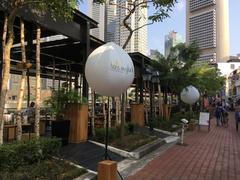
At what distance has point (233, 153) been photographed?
12.4 meters

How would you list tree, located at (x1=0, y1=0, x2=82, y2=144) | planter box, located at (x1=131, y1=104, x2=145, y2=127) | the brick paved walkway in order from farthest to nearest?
planter box, located at (x1=131, y1=104, x2=145, y2=127) < the brick paved walkway < tree, located at (x1=0, y1=0, x2=82, y2=144)

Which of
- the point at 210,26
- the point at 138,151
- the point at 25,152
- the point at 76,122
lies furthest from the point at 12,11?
the point at 210,26

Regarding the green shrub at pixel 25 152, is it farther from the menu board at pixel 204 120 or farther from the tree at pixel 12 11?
the menu board at pixel 204 120

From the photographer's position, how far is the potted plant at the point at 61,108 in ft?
34.3

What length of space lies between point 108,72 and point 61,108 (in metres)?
3.66

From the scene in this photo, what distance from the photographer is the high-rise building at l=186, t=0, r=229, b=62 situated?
274 feet

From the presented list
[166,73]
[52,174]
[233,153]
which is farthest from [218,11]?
[52,174]

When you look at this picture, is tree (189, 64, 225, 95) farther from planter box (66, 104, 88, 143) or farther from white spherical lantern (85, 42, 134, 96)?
white spherical lantern (85, 42, 134, 96)

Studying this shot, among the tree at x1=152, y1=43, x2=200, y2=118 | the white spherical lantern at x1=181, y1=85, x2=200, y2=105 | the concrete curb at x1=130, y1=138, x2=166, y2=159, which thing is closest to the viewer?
the concrete curb at x1=130, y1=138, x2=166, y2=159

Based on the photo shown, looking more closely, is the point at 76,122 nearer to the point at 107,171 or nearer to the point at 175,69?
the point at 107,171

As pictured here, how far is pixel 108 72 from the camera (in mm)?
7957

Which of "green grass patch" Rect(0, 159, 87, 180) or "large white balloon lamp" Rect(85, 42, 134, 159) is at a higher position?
"large white balloon lamp" Rect(85, 42, 134, 159)

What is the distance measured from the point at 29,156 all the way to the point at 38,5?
10.8 ft

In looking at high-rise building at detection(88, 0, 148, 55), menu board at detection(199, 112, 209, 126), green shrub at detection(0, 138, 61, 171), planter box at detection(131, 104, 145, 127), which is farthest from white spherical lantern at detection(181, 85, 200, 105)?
green shrub at detection(0, 138, 61, 171)
